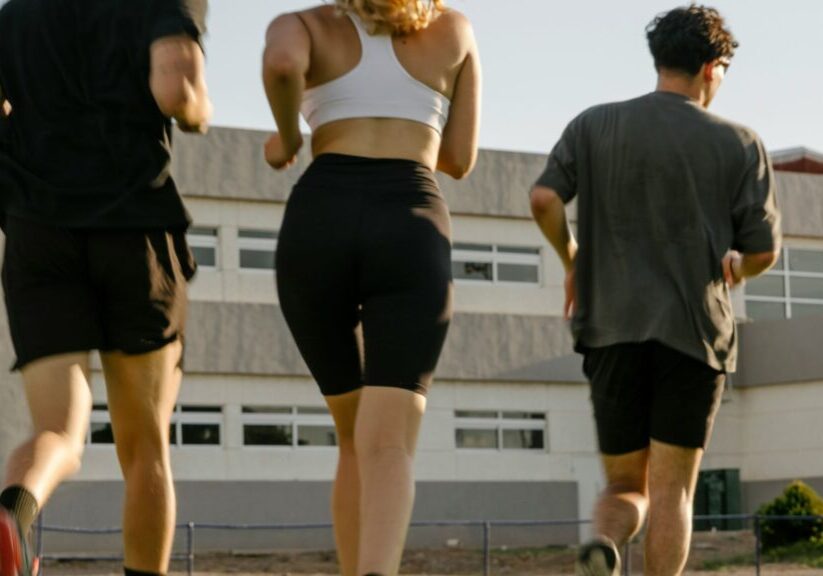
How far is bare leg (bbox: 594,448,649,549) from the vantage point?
239 inches

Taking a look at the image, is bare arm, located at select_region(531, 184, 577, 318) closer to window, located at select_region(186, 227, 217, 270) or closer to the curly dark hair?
the curly dark hair

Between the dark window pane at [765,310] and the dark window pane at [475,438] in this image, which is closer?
the dark window pane at [475,438]

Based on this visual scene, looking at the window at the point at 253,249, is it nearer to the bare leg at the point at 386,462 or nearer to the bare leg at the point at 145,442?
the bare leg at the point at 145,442

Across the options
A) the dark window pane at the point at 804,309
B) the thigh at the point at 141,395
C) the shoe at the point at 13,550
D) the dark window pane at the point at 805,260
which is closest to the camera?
the shoe at the point at 13,550

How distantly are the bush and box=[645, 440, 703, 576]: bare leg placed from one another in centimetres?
2486

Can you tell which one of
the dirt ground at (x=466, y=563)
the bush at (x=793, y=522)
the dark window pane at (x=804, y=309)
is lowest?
the dirt ground at (x=466, y=563)

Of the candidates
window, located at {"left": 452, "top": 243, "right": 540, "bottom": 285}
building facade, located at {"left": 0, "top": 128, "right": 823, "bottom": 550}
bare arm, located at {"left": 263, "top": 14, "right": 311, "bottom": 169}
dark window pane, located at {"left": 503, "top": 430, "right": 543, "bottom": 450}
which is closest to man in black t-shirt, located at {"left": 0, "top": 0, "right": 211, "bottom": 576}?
bare arm, located at {"left": 263, "top": 14, "right": 311, "bottom": 169}

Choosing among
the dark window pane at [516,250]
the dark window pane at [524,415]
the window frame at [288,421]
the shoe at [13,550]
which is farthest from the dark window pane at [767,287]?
the shoe at [13,550]

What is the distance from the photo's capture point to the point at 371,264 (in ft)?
17.3

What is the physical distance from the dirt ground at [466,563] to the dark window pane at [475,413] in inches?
139

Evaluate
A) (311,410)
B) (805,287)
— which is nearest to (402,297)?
(311,410)

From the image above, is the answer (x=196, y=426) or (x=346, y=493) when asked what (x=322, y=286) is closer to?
(x=346, y=493)

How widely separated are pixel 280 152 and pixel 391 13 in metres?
0.62

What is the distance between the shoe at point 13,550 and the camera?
450cm
